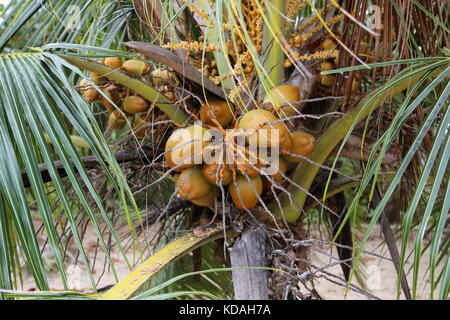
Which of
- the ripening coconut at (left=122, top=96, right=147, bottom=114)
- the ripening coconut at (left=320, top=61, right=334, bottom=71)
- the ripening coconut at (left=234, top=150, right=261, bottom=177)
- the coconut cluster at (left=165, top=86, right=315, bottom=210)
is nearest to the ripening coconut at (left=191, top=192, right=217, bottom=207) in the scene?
the coconut cluster at (left=165, top=86, right=315, bottom=210)

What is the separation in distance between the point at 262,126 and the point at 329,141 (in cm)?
17

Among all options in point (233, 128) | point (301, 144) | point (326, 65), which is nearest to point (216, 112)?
→ point (233, 128)

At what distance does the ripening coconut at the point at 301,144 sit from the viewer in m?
0.92

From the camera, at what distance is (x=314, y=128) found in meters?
1.04

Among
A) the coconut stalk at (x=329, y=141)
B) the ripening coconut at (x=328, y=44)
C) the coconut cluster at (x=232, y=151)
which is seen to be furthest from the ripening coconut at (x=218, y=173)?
the ripening coconut at (x=328, y=44)

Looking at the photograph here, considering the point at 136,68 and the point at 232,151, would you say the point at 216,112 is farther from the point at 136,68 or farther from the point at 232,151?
the point at 136,68

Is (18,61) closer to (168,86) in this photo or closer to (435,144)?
(168,86)

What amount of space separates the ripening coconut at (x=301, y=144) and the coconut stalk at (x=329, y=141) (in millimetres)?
28

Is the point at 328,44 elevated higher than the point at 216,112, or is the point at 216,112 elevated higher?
the point at 328,44

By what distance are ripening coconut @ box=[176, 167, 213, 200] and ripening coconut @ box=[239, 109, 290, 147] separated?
12 centimetres

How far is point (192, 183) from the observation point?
2.96ft

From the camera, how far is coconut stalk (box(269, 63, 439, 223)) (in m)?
0.86

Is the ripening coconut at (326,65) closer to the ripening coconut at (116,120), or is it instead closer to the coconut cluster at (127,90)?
the coconut cluster at (127,90)
